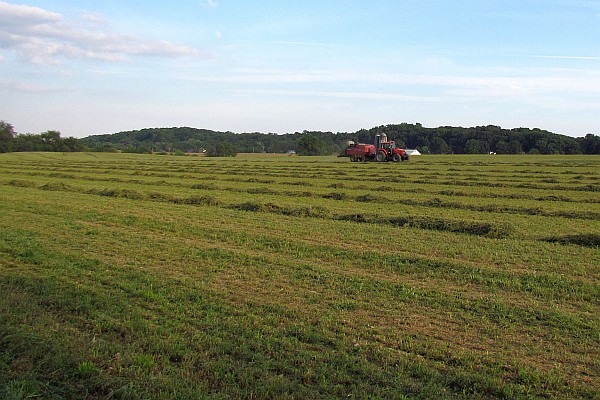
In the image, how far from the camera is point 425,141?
348ft

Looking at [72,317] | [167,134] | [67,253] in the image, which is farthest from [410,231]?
[167,134]

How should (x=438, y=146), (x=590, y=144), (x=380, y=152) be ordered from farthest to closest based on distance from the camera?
(x=438, y=146), (x=590, y=144), (x=380, y=152)

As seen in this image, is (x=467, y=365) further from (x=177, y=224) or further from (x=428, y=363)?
(x=177, y=224)

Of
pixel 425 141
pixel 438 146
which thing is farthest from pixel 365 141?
pixel 438 146

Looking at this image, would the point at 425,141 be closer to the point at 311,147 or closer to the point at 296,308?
the point at 311,147

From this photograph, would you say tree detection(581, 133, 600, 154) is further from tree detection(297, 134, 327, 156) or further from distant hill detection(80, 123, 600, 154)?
tree detection(297, 134, 327, 156)

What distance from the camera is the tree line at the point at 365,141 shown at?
294ft

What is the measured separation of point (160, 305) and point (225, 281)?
1667 mm

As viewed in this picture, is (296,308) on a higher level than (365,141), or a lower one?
lower

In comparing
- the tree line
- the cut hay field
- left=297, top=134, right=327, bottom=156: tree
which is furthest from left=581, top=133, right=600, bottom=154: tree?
the cut hay field

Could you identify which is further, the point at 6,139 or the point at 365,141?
the point at 6,139

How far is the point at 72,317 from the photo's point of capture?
7.07m

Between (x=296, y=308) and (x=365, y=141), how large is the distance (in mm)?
98594

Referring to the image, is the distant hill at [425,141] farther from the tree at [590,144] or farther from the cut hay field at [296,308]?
the cut hay field at [296,308]
